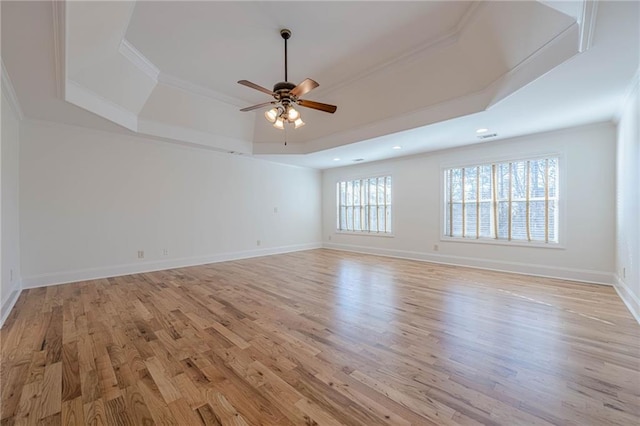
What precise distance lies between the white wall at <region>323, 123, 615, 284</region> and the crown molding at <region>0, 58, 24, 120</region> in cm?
645

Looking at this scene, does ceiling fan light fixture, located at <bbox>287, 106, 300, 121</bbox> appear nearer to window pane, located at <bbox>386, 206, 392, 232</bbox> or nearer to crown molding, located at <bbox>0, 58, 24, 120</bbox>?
crown molding, located at <bbox>0, 58, 24, 120</bbox>

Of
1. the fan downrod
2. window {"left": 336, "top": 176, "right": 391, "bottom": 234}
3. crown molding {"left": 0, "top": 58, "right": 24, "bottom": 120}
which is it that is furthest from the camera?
window {"left": 336, "top": 176, "right": 391, "bottom": 234}

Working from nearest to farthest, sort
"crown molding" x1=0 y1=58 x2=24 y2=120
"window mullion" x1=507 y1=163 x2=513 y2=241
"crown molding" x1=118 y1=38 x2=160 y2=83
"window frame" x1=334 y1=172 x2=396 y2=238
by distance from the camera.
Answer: "crown molding" x1=0 y1=58 x2=24 y2=120
"crown molding" x1=118 y1=38 x2=160 y2=83
"window mullion" x1=507 y1=163 x2=513 y2=241
"window frame" x1=334 y1=172 x2=396 y2=238

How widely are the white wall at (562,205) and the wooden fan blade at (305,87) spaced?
13.4 feet

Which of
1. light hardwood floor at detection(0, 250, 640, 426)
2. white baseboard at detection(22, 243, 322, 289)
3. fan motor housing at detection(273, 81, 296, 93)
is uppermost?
fan motor housing at detection(273, 81, 296, 93)

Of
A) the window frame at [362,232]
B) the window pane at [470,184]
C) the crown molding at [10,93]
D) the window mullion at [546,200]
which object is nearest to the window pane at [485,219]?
the window pane at [470,184]

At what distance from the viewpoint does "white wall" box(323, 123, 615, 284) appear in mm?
4145

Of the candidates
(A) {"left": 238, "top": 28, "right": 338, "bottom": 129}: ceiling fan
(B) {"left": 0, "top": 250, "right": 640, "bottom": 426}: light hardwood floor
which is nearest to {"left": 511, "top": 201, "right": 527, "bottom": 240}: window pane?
(B) {"left": 0, "top": 250, "right": 640, "bottom": 426}: light hardwood floor

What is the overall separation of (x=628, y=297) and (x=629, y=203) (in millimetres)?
1137

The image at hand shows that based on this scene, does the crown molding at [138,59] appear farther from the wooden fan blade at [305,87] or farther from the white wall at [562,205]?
the white wall at [562,205]

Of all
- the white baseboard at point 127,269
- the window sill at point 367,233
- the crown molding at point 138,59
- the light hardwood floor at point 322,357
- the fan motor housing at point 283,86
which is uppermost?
the crown molding at point 138,59

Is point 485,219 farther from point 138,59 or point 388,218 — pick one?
point 138,59

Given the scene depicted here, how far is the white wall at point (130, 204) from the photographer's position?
13.5 ft

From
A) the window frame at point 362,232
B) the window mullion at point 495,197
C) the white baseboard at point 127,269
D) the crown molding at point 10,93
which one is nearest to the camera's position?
the crown molding at point 10,93
